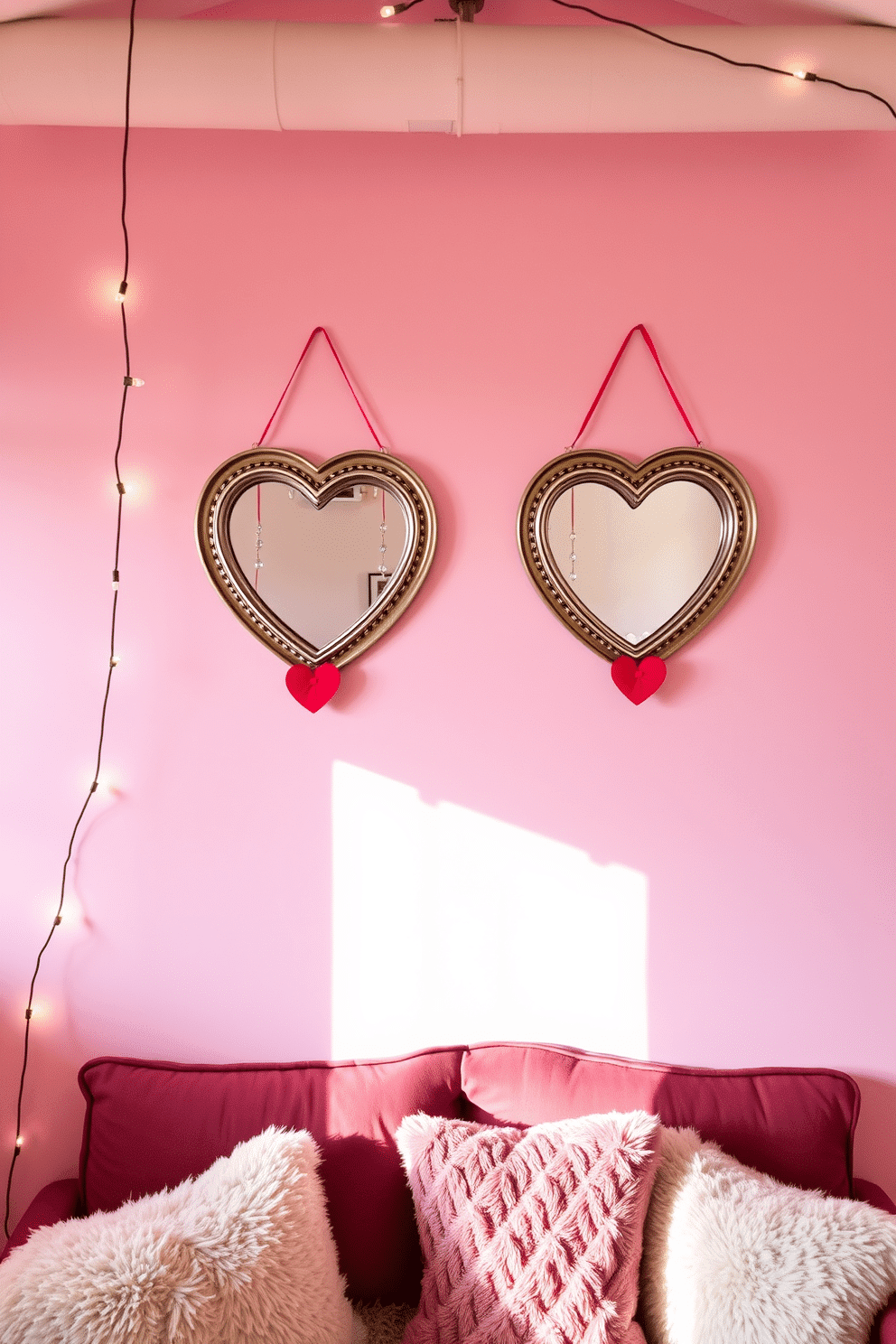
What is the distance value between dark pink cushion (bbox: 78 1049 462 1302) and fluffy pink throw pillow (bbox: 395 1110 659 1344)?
12 centimetres

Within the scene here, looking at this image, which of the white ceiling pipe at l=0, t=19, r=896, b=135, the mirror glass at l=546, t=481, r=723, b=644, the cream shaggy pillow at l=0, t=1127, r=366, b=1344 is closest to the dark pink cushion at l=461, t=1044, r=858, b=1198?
the cream shaggy pillow at l=0, t=1127, r=366, b=1344

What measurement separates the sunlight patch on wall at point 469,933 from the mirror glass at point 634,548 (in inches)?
20.2

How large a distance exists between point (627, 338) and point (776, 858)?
3.70ft

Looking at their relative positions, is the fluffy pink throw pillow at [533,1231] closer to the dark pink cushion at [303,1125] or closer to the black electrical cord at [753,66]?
the dark pink cushion at [303,1125]

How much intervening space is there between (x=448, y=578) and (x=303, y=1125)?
110 cm

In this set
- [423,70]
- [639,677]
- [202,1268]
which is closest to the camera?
[202,1268]

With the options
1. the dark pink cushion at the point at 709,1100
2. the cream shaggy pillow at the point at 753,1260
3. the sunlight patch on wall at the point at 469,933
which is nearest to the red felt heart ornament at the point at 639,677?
the sunlight patch on wall at the point at 469,933

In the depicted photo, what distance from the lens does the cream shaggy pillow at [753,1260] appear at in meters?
1.31

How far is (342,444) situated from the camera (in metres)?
1.87

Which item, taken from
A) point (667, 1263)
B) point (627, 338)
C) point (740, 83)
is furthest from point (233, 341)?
point (667, 1263)

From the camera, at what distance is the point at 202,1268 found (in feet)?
4.40

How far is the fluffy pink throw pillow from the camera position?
1389mm

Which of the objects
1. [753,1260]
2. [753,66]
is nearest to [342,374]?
[753,66]

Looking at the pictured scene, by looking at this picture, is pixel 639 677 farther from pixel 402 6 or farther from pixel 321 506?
pixel 402 6
